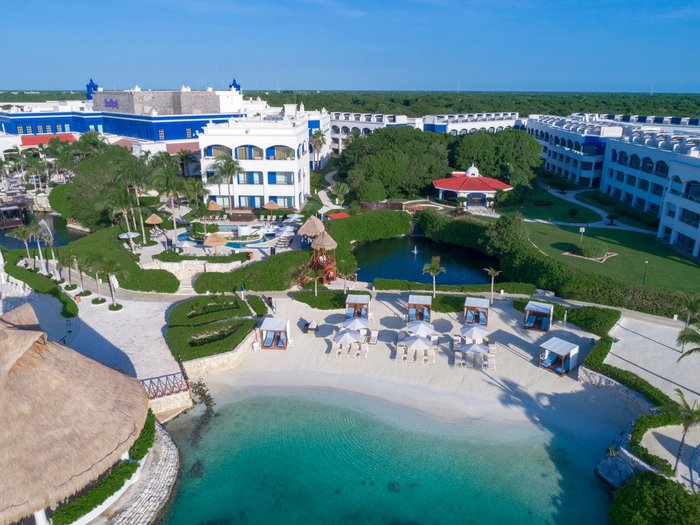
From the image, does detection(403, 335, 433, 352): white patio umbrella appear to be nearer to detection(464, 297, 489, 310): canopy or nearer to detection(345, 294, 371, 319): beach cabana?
detection(345, 294, 371, 319): beach cabana

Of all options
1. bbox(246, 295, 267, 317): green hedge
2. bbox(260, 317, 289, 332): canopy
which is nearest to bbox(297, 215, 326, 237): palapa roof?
bbox(246, 295, 267, 317): green hedge

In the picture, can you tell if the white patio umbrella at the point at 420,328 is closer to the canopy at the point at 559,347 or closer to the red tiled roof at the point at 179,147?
the canopy at the point at 559,347

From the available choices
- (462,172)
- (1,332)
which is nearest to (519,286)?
(1,332)

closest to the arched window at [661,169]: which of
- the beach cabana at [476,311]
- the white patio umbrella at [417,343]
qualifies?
the beach cabana at [476,311]

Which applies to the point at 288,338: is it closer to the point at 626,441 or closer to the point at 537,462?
the point at 537,462

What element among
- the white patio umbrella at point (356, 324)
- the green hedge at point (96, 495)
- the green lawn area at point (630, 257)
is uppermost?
the green lawn area at point (630, 257)
